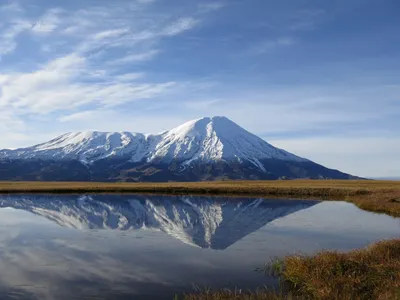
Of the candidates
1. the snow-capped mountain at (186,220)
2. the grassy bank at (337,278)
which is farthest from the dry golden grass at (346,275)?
the snow-capped mountain at (186,220)

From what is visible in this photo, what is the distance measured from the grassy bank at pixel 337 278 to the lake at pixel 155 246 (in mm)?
1581

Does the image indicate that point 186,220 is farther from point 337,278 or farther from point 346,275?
point 337,278

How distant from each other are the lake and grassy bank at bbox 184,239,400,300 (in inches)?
62.2

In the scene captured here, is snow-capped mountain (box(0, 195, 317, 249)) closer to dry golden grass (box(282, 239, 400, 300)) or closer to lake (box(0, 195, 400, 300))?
lake (box(0, 195, 400, 300))

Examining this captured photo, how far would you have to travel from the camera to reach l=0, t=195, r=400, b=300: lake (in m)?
21.7

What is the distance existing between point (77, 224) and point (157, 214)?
40.5ft

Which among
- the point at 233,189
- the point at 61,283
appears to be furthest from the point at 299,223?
the point at 233,189

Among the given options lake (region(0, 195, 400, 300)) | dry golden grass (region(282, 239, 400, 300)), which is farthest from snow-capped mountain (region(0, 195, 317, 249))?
dry golden grass (region(282, 239, 400, 300))

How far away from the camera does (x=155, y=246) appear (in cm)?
3253

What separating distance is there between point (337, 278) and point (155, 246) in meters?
16.1

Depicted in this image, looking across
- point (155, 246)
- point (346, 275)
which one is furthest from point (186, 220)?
point (346, 275)

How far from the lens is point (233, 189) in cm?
10225

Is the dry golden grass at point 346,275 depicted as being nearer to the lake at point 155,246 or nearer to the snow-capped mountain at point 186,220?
the lake at point 155,246

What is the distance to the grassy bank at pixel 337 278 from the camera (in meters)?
17.8
